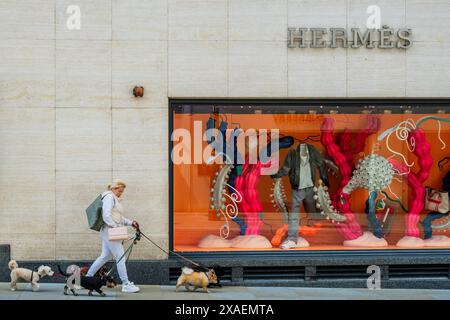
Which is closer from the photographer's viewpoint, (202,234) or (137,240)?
(137,240)

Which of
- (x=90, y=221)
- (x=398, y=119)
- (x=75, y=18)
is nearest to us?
(x=90, y=221)

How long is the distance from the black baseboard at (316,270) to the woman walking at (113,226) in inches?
29.9

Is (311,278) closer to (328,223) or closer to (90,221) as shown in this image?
(328,223)

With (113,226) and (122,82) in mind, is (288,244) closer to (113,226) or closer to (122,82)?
(113,226)

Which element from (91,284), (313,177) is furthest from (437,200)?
(91,284)

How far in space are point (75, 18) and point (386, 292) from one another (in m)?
6.64

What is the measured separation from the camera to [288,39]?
13.5 meters

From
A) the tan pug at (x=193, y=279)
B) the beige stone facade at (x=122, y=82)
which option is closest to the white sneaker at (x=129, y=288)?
the tan pug at (x=193, y=279)

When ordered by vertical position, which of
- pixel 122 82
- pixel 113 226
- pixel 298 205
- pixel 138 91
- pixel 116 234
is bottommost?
pixel 116 234

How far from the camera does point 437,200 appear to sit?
14.4m

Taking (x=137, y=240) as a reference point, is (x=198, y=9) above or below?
above

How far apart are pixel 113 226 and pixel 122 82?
8.07ft
